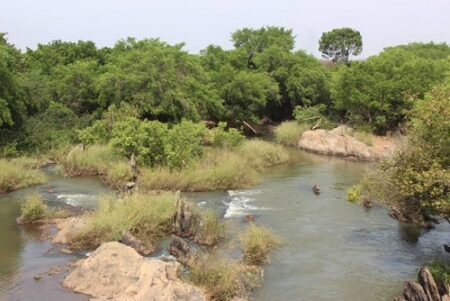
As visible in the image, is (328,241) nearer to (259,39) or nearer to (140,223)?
(140,223)

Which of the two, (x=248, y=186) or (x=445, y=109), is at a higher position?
(x=445, y=109)

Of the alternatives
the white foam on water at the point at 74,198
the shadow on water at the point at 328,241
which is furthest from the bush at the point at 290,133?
the white foam on water at the point at 74,198

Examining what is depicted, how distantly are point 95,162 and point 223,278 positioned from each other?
57.1ft

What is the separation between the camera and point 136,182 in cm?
2627

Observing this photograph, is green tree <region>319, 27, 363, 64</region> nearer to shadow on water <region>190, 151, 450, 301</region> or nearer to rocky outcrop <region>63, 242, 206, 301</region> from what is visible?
shadow on water <region>190, 151, 450, 301</region>

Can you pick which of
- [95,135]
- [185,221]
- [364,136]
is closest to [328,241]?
[185,221]

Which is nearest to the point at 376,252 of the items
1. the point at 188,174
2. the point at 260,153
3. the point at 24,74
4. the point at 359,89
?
the point at 188,174

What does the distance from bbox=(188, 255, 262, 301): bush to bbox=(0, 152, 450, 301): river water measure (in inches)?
20.3

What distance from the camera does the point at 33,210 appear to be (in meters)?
21.8

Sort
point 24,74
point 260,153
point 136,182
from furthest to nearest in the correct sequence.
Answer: point 24,74, point 260,153, point 136,182

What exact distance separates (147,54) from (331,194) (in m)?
18.7

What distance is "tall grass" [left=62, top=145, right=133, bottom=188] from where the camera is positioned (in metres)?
28.7

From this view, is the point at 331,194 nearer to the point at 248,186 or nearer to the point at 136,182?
the point at 248,186

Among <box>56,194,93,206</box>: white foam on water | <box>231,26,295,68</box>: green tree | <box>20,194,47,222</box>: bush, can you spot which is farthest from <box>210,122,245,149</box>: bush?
<box>231,26,295,68</box>: green tree
